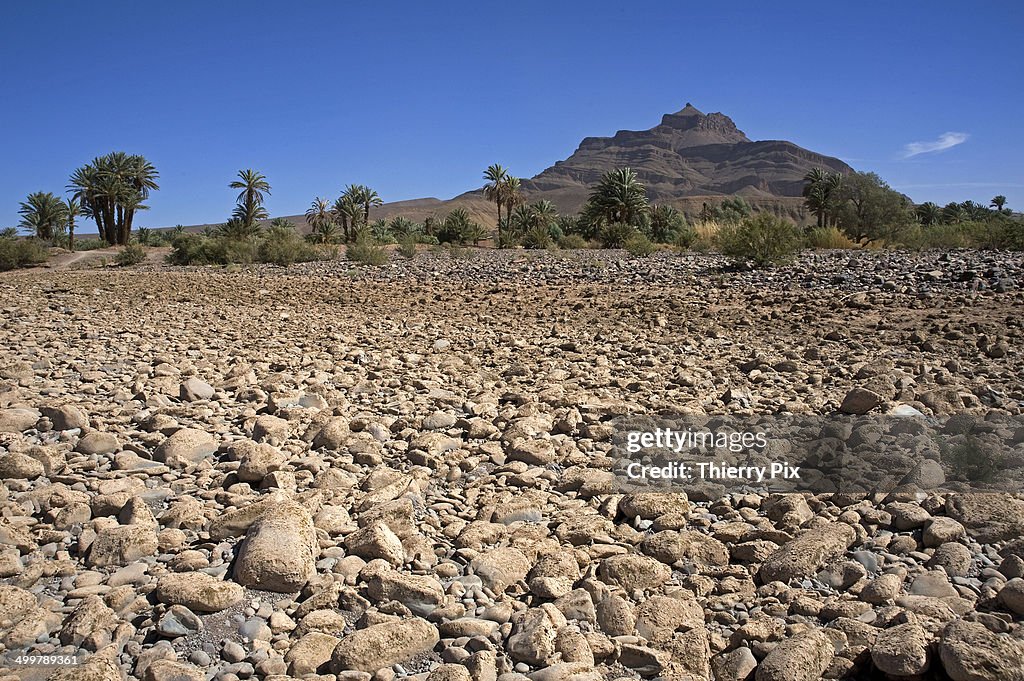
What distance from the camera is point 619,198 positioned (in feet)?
136

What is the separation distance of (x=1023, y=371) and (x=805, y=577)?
4.07 meters

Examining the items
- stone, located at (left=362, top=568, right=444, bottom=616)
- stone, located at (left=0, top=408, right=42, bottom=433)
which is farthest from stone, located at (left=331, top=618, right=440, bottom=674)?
stone, located at (left=0, top=408, right=42, bottom=433)

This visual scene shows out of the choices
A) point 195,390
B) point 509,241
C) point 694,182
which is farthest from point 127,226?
point 694,182

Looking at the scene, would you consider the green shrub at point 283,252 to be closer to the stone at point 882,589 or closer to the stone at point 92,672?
the stone at point 92,672

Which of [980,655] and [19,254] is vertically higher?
[19,254]

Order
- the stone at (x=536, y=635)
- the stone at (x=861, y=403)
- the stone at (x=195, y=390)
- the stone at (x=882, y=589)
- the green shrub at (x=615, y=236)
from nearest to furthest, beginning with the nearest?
the stone at (x=536, y=635), the stone at (x=882, y=589), the stone at (x=861, y=403), the stone at (x=195, y=390), the green shrub at (x=615, y=236)

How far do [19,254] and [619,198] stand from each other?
29248mm

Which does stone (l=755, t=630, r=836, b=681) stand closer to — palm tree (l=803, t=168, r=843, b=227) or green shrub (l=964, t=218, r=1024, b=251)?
green shrub (l=964, t=218, r=1024, b=251)

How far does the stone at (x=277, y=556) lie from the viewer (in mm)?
2555

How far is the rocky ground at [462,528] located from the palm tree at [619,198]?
3558 centimetres

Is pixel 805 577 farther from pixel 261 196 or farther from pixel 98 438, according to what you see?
pixel 261 196

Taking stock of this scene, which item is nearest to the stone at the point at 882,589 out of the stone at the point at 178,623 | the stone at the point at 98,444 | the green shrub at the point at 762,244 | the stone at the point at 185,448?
the stone at the point at 178,623

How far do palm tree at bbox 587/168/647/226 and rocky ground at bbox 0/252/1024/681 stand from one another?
3558 cm

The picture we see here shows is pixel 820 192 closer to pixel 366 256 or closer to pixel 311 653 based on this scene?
pixel 366 256
